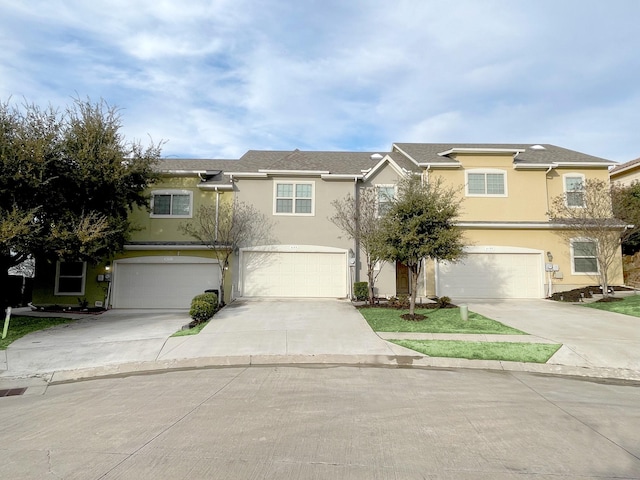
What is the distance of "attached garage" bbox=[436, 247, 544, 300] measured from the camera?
59.7 ft

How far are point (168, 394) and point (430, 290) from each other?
46.1 feet

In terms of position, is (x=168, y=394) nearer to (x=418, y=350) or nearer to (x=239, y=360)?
(x=239, y=360)

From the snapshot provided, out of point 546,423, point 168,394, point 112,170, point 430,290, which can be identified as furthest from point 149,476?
point 430,290

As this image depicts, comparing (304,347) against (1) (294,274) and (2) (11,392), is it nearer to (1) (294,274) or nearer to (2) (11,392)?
(2) (11,392)

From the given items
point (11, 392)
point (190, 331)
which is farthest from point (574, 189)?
point (11, 392)

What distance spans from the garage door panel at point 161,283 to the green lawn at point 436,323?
7857 millimetres

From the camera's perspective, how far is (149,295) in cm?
1789

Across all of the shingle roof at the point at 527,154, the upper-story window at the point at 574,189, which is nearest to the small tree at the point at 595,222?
the upper-story window at the point at 574,189

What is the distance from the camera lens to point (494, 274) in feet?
60.2

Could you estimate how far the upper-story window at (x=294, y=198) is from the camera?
18344 millimetres

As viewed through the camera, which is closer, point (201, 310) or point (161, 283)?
point (201, 310)

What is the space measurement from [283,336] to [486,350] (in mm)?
5101

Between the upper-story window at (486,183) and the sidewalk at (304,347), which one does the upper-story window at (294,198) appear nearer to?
the sidewalk at (304,347)

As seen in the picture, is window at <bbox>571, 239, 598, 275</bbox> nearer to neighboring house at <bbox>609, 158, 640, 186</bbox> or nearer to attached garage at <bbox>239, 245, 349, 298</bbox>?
neighboring house at <bbox>609, 158, 640, 186</bbox>
